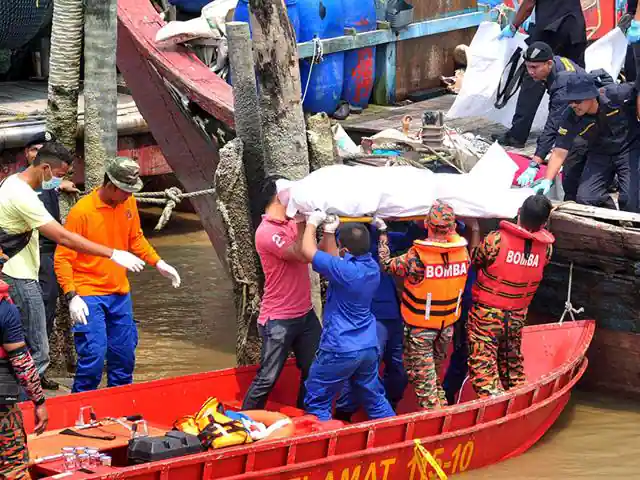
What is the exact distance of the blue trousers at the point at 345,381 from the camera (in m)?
7.02

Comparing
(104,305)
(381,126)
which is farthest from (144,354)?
(381,126)

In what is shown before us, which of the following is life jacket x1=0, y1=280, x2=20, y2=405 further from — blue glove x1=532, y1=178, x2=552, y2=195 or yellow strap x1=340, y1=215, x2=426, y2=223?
blue glove x1=532, y1=178, x2=552, y2=195

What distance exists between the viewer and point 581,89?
8703mm

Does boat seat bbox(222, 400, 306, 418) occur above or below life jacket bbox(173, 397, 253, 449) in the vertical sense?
below

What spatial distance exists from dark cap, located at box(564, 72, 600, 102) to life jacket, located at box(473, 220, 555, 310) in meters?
1.40

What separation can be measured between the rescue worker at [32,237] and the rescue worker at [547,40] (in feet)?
14.5

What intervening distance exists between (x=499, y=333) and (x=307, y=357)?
124 centimetres

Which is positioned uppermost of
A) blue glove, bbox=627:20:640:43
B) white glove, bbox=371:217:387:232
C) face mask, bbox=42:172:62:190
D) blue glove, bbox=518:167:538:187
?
blue glove, bbox=627:20:640:43

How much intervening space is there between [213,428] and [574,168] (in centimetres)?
401

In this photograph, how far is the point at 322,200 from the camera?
23.4 feet

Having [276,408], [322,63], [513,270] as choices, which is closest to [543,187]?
[513,270]

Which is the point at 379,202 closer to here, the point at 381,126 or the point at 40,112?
the point at 381,126

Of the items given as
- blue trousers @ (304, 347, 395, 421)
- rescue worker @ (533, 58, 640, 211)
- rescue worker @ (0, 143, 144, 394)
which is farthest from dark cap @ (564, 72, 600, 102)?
rescue worker @ (0, 143, 144, 394)

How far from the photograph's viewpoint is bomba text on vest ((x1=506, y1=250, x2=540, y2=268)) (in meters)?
7.63
